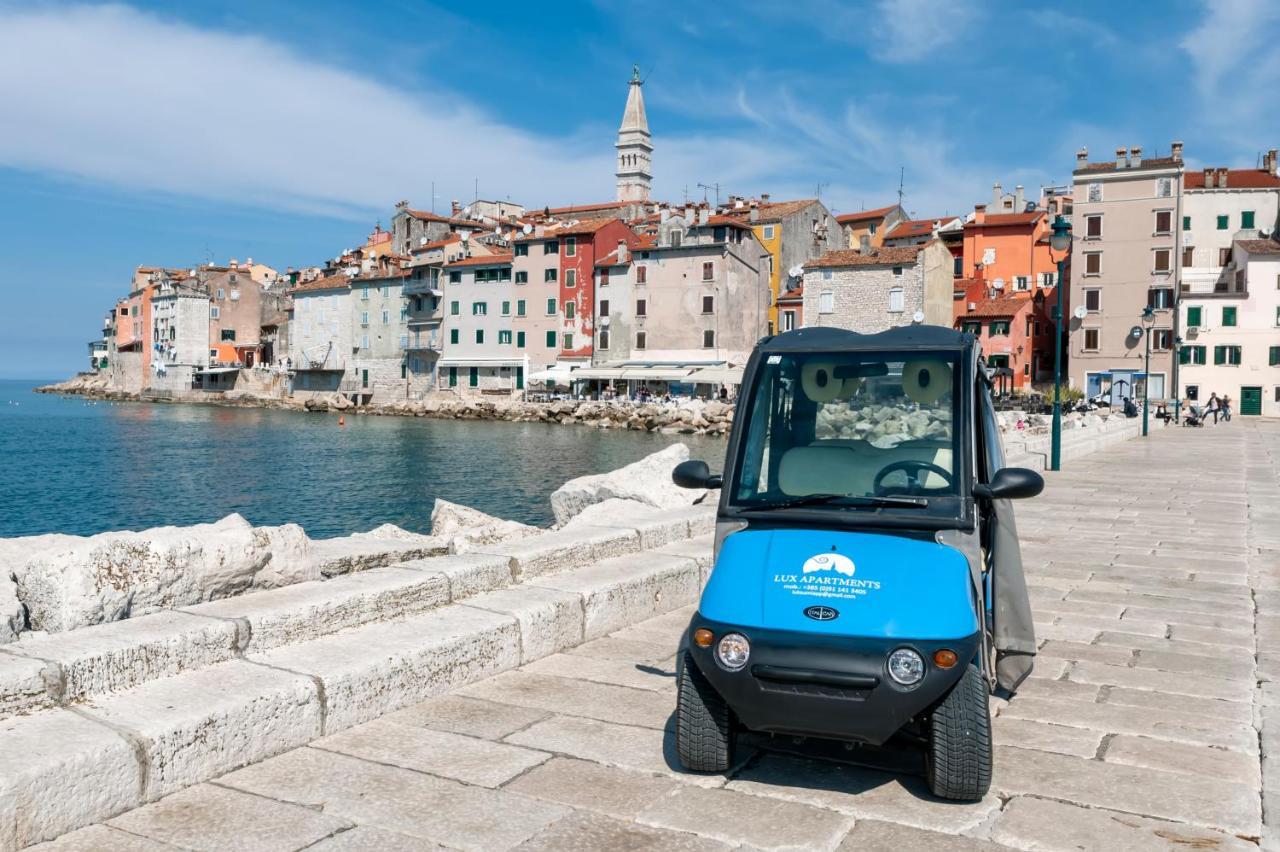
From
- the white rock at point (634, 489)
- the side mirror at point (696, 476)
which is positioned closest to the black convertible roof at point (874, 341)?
the side mirror at point (696, 476)

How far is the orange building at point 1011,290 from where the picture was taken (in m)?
67.6

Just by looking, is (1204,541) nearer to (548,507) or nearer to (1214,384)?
(548,507)

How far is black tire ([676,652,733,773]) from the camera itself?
4348 mm

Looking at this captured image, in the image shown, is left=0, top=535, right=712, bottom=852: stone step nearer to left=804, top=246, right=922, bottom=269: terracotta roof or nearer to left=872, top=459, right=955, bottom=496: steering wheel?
left=872, top=459, right=955, bottom=496: steering wheel

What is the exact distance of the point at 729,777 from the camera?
446 centimetres

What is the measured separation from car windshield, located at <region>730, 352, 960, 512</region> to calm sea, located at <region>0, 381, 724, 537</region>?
894 inches

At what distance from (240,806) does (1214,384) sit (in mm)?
71755

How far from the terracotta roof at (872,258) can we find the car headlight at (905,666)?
211ft

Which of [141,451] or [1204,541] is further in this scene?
[141,451]

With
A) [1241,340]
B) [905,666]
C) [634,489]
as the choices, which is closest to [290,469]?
[634,489]

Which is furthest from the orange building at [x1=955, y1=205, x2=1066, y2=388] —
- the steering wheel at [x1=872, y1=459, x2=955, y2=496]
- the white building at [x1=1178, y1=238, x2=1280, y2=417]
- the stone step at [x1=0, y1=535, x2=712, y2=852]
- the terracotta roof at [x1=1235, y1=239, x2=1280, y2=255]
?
the steering wheel at [x1=872, y1=459, x2=955, y2=496]

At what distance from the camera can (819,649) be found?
4008 mm

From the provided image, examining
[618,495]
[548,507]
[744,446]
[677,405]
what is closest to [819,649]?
[744,446]

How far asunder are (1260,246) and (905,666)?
73356mm
